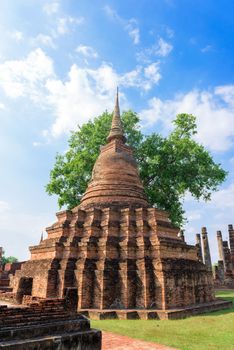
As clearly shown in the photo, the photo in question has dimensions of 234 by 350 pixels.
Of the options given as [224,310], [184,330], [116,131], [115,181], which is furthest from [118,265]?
[116,131]

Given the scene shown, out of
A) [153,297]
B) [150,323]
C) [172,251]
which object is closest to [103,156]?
[172,251]

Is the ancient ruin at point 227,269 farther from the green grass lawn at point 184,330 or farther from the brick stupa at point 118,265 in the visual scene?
the green grass lawn at point 184,330

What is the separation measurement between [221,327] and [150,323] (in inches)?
88.4

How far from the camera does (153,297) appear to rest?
11633mm

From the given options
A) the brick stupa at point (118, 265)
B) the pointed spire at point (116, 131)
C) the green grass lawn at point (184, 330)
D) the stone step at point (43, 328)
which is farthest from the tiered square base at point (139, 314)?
the pointed spire at point (116, 131)

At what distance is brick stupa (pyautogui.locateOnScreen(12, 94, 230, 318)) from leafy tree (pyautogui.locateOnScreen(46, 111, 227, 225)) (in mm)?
7224

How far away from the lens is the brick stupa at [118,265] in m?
11.6

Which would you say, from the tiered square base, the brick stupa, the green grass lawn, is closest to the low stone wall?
the green grass lawn

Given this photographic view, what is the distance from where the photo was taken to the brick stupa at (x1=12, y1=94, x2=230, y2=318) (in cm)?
1155

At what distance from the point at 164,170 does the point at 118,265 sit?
1178 cm

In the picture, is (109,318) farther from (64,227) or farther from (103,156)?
(103,156)

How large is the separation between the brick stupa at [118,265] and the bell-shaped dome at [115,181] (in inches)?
6.7

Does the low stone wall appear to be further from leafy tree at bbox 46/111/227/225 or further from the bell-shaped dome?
leafy tree at bbox 46/111/227/225

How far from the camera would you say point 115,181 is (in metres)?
16.9
